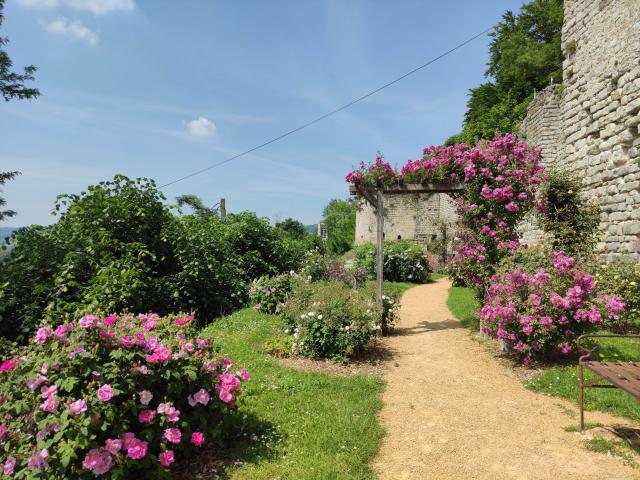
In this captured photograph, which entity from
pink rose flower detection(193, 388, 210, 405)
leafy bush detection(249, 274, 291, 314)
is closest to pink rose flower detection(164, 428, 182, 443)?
pink rose flower detection(193, 388, 210, 405)

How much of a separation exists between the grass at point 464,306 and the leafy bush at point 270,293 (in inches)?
142

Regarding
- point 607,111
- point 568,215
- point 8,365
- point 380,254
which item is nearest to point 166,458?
point 8,365

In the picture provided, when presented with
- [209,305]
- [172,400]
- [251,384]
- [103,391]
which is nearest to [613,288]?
[251,384]

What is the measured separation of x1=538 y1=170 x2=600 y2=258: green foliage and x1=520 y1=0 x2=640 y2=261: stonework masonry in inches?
6.1

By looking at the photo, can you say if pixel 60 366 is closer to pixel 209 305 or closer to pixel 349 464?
pixel 349 464

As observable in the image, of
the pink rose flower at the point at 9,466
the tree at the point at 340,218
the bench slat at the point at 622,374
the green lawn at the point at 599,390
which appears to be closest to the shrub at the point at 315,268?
the green lawn at the point at 599,390

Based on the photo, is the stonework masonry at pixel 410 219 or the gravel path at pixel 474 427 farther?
the stonework masonry at pixel 410 219

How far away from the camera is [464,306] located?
9.45 meters

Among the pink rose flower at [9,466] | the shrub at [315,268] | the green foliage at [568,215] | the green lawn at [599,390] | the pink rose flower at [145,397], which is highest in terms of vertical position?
the green foliage at [568,215]

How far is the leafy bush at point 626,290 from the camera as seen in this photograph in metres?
5.62

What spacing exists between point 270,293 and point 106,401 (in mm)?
6110

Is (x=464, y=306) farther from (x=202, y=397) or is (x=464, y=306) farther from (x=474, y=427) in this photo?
(x=202, y=397)

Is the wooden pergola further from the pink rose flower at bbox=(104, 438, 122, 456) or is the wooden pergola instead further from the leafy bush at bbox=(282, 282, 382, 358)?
the pink rose flower at bbox=(104, 438, 122, 456)

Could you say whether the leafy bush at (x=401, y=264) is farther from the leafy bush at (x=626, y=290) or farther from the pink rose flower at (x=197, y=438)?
the pink rose flower at (x=197, y=438)
